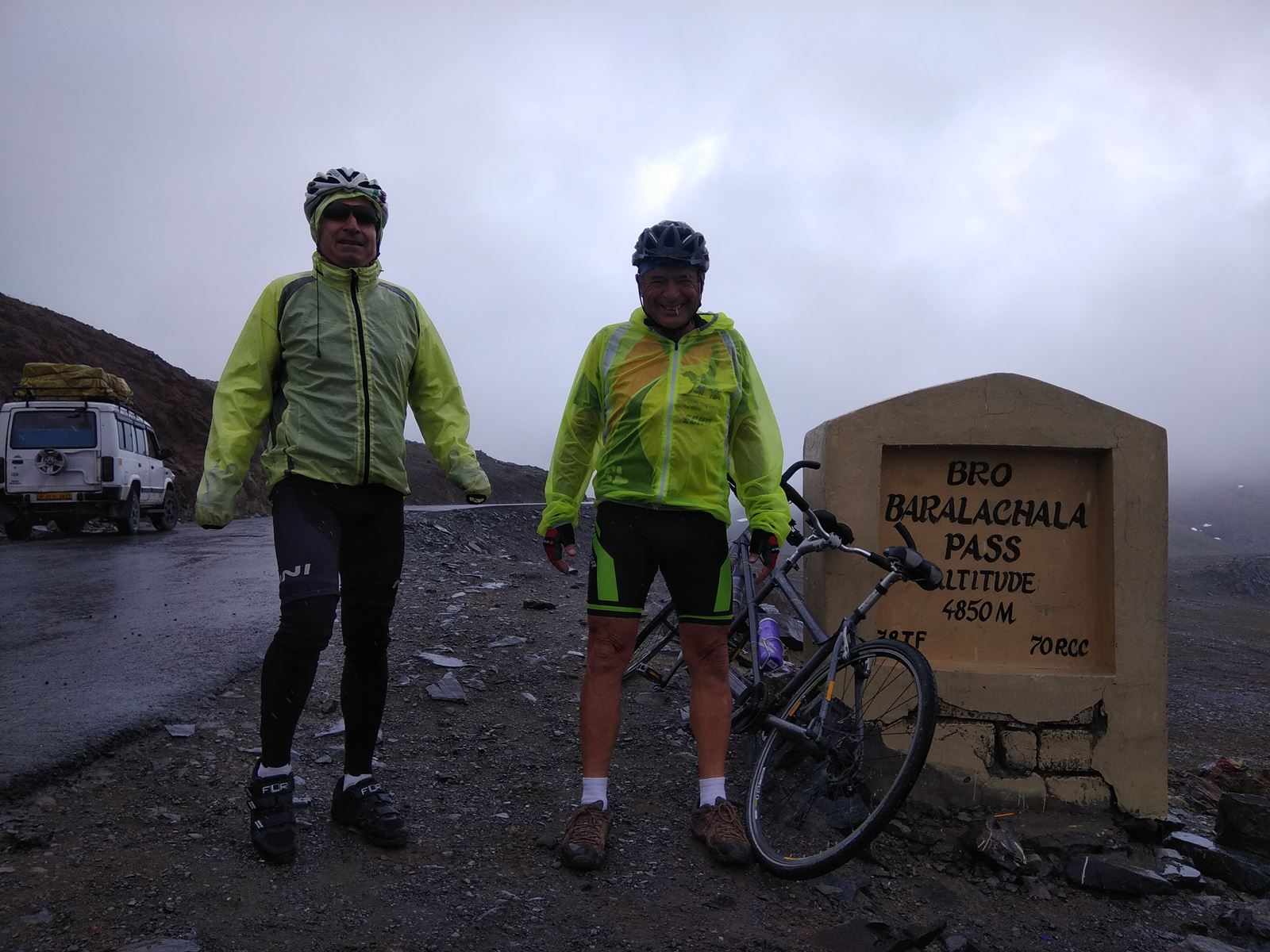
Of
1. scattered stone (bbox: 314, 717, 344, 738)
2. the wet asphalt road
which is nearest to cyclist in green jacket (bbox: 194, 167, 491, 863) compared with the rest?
scattered stone (bbox: 314, 717, 344, 738)

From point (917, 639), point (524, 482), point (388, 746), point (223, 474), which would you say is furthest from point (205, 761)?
point (524, 482)

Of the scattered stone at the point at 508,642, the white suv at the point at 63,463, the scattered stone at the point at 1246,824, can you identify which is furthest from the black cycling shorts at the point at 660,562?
the white suv at the point at 63,463

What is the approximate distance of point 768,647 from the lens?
163 inches

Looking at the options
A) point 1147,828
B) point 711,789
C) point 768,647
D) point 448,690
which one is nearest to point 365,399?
point 711,789

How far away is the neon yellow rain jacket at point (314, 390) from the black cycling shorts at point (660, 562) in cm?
52

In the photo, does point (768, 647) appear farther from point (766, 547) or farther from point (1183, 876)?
point (1183, 876)

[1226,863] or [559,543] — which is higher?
[559,543]

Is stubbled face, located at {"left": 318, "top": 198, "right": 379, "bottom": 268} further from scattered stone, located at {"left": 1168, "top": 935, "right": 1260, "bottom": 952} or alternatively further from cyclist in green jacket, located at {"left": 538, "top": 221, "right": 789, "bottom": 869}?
scattered stone, located at {"left": 1168, "top": 935, "right": 1260, "bottom": 952}

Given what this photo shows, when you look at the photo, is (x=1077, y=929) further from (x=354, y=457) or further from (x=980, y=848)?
(x=354, y=457)

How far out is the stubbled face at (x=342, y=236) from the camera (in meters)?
2.89

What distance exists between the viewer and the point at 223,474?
8.94 ft

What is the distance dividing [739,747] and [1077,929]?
65.4 inches

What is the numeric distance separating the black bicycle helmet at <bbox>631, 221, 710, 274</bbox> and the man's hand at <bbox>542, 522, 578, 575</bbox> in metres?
1.02

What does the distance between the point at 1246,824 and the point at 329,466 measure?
12.4 feet
